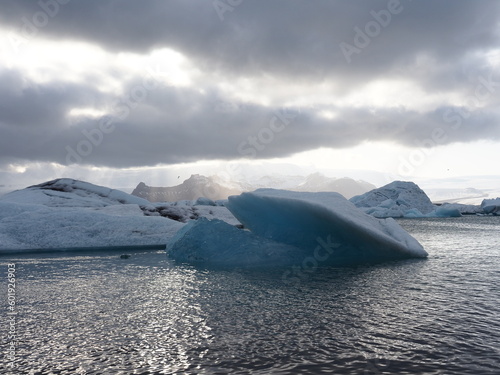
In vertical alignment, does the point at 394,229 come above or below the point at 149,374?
above

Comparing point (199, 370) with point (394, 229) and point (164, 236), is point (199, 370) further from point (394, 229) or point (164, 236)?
A: point (164, 236)

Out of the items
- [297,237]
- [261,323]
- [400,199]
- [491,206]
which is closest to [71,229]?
[297,237]

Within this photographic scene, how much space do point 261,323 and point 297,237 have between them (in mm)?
9079

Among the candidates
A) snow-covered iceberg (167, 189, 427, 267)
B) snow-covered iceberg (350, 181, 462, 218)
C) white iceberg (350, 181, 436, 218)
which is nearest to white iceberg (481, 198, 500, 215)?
snow-covered iceberg (350, 181, 462, 218)

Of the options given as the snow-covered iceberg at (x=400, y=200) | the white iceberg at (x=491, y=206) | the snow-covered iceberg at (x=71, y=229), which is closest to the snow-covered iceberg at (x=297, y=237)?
the snow-covered iceberg at (x=71, y=229)

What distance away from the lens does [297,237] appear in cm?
1584

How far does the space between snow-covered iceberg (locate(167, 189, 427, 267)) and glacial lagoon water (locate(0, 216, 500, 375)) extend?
2270 millimetres

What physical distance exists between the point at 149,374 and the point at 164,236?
19036 millimetres

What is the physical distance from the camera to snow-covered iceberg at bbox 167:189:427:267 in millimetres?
14377

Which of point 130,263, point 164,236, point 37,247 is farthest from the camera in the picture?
point 164,236

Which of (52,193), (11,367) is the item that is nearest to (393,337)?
(11,367)

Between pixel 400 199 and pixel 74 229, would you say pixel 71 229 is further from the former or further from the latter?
pixel 400 199

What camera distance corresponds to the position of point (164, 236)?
23469 millimetres

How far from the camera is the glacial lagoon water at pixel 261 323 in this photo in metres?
5.18
